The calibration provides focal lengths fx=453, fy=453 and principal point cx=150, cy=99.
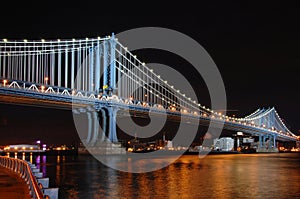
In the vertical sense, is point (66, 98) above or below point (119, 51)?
below

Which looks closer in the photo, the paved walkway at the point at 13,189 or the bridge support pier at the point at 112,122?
the paved walkway at the point at 13,189

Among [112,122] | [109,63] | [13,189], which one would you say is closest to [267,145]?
[109,63]

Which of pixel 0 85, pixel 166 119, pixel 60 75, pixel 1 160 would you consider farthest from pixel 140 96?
pixel 1 160

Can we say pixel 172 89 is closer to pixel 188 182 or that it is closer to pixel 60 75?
pixel 60 75

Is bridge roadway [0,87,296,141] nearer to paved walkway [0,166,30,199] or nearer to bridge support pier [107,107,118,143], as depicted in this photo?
bridge support pier [107,107,118,143]

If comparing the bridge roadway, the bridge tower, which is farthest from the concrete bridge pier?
the bridge tower

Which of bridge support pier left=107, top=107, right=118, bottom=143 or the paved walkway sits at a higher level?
bridge support pier left=107, top=107, right=118, bottom=143

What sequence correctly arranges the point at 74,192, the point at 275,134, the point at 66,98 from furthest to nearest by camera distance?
1. the point at 275,134
2. the point at 66,98
3. the point at 74,192

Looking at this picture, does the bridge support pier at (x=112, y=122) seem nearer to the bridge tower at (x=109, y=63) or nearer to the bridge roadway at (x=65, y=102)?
the bridge roadway at (x=65, y=102)

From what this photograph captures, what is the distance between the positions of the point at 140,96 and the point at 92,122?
1043cm

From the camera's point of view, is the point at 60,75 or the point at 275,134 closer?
the point at 60,75

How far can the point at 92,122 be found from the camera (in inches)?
2477

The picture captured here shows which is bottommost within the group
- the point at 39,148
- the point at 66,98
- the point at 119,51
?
the point at 39,148

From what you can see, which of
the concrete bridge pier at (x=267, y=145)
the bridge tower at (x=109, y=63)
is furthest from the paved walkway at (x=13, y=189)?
the concrete bridge pier at (x=267, y=145)
